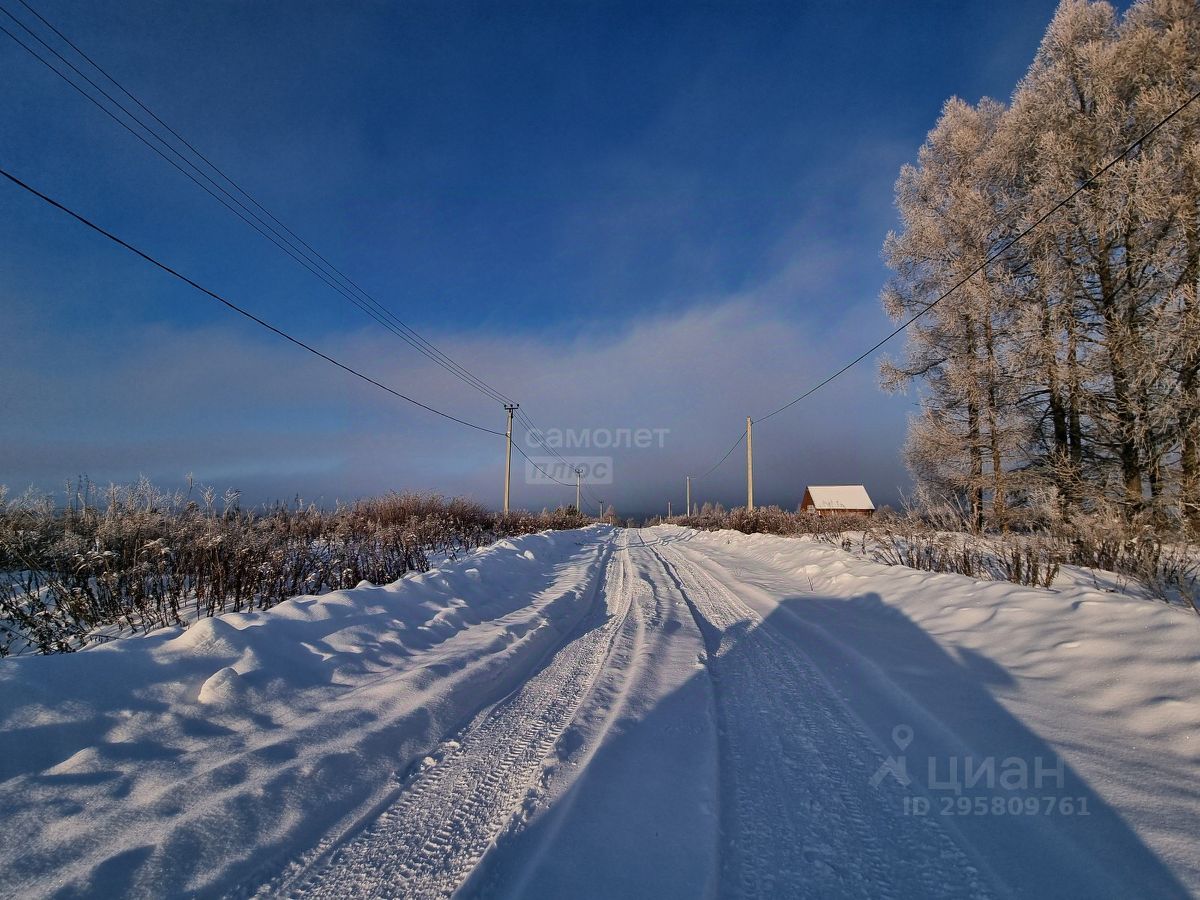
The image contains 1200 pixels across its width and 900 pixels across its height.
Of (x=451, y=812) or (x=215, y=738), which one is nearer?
(x=451, y=812)

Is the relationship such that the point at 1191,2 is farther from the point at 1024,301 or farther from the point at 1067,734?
the point at 1067,734

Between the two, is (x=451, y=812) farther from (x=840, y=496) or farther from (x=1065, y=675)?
(x=840, y=496)

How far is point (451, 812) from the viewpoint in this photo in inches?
79.8

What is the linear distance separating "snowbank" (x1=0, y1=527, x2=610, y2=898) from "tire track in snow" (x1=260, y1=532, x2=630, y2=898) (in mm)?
166

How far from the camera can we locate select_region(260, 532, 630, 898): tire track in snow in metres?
1.65

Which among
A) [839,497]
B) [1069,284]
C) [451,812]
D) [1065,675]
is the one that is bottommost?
[451,812]

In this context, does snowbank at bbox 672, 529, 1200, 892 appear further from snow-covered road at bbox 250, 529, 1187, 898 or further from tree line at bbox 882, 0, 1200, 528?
tree line at bbox 882, 0, 1200, 528

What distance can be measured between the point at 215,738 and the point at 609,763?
2.06 meters

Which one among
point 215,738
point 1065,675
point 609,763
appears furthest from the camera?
point 1065,675

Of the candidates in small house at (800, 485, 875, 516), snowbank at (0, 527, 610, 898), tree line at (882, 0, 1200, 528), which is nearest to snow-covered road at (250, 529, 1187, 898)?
snowbank at (0, 527, 610, 898)

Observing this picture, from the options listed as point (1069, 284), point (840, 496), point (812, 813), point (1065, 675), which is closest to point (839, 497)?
point (840, 496)

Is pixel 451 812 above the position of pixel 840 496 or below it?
below

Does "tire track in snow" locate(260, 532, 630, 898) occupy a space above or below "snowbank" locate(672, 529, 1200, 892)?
below

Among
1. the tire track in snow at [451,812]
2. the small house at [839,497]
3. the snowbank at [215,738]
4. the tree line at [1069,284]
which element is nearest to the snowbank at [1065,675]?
the tire track in snow at [451,812]
